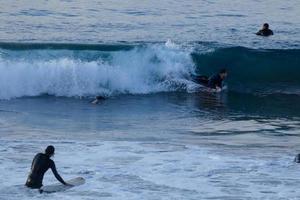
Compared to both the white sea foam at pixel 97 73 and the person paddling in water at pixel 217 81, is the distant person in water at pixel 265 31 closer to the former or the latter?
the white sea foam at pixel 97 73

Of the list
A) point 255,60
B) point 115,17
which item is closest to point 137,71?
point 255,60

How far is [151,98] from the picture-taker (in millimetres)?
27422

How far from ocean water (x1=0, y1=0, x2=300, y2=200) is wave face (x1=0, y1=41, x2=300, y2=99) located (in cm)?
4

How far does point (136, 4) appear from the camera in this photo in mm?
40281

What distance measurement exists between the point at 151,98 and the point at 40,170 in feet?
36.8

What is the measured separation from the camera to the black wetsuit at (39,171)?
53.5ft

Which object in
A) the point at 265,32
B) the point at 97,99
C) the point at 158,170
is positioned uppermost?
the point at 265,32

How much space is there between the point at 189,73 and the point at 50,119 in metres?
8.40

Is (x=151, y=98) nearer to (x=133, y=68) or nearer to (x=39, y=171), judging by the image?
(x=133, y=68)

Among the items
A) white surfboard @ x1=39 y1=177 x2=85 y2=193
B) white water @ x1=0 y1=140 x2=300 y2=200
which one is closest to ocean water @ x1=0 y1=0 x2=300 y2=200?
white water @ x1=0 y1=140 x2=300 y2=200

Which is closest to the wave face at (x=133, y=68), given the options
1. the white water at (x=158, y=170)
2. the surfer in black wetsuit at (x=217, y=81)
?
the surfer in black wetsuit at (x=217, y=81)

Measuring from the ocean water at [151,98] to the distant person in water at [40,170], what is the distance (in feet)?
0.85

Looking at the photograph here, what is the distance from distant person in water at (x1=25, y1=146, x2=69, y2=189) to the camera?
16.3m

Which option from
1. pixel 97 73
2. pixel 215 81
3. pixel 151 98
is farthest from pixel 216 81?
pixel 97 73
